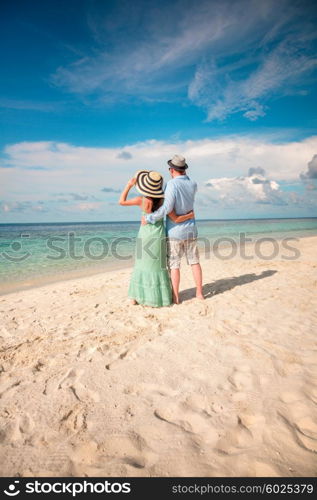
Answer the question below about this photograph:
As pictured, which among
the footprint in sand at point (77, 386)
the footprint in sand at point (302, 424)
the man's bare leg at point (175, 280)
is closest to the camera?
the footprint in sand at point (302, 424)

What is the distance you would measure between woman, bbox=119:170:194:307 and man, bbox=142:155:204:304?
0.11 meters

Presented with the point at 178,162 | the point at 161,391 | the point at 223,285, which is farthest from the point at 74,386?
the point at 223,285

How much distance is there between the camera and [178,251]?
444 cm

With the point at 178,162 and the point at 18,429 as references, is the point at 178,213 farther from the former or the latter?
the point at 18,429

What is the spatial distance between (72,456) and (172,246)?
126 inches

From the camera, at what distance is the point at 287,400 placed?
7.04ft

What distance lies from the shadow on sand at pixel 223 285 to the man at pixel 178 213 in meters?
0.83

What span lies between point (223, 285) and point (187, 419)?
4325mm

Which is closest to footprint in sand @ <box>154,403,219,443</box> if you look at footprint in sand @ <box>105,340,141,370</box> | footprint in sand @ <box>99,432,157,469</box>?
footprint in sand @ <box>99,432,157,469</box>

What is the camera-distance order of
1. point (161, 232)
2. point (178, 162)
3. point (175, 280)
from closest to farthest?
point (178, 162) → point (161, 232) → point (175, 280)

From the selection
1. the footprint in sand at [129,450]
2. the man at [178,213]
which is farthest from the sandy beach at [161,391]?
the man at [178,213]

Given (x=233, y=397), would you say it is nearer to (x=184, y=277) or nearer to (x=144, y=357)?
(x=144, y=357)

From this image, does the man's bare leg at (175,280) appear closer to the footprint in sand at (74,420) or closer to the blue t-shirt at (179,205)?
the blue t-shirt at (179,205)

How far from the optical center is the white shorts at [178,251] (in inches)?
174
